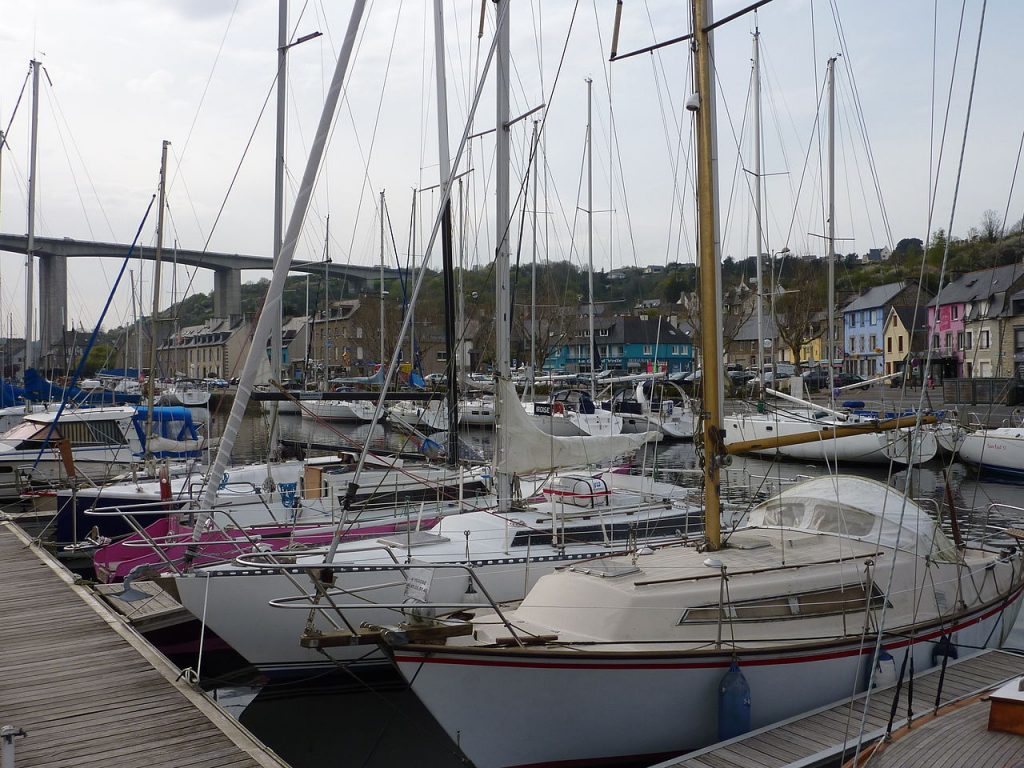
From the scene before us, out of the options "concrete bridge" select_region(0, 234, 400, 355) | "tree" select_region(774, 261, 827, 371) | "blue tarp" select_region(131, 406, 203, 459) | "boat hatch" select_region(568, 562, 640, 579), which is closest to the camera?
"boat hatch" select_region(568, 562, 640, 579)

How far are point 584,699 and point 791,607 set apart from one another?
2.56 meters

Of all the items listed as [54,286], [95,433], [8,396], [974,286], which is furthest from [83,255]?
[974,286]

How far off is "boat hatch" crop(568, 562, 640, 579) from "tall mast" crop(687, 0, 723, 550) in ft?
4.50

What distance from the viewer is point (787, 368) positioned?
223 feet

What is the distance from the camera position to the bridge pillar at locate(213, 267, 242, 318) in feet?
375

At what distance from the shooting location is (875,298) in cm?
7569

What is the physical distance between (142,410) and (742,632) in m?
23.1

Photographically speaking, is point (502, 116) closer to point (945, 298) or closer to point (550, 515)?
point (550, 515)

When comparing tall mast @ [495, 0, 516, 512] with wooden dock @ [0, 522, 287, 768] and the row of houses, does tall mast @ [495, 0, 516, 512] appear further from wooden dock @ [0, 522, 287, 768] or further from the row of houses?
the row of houses

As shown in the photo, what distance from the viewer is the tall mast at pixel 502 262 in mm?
13836

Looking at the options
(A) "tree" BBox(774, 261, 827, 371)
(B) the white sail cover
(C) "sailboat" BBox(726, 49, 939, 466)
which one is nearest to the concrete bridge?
(A) "tree" BBox(774, 261, 827, 371)

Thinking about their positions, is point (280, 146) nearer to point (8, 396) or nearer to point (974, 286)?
point (8, 396)

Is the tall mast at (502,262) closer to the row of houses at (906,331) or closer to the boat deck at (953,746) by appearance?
the boat deck at (953,746)

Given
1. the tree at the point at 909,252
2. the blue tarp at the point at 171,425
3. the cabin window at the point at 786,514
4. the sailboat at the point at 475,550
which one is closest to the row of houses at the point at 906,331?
the tree at the point at 909,252
